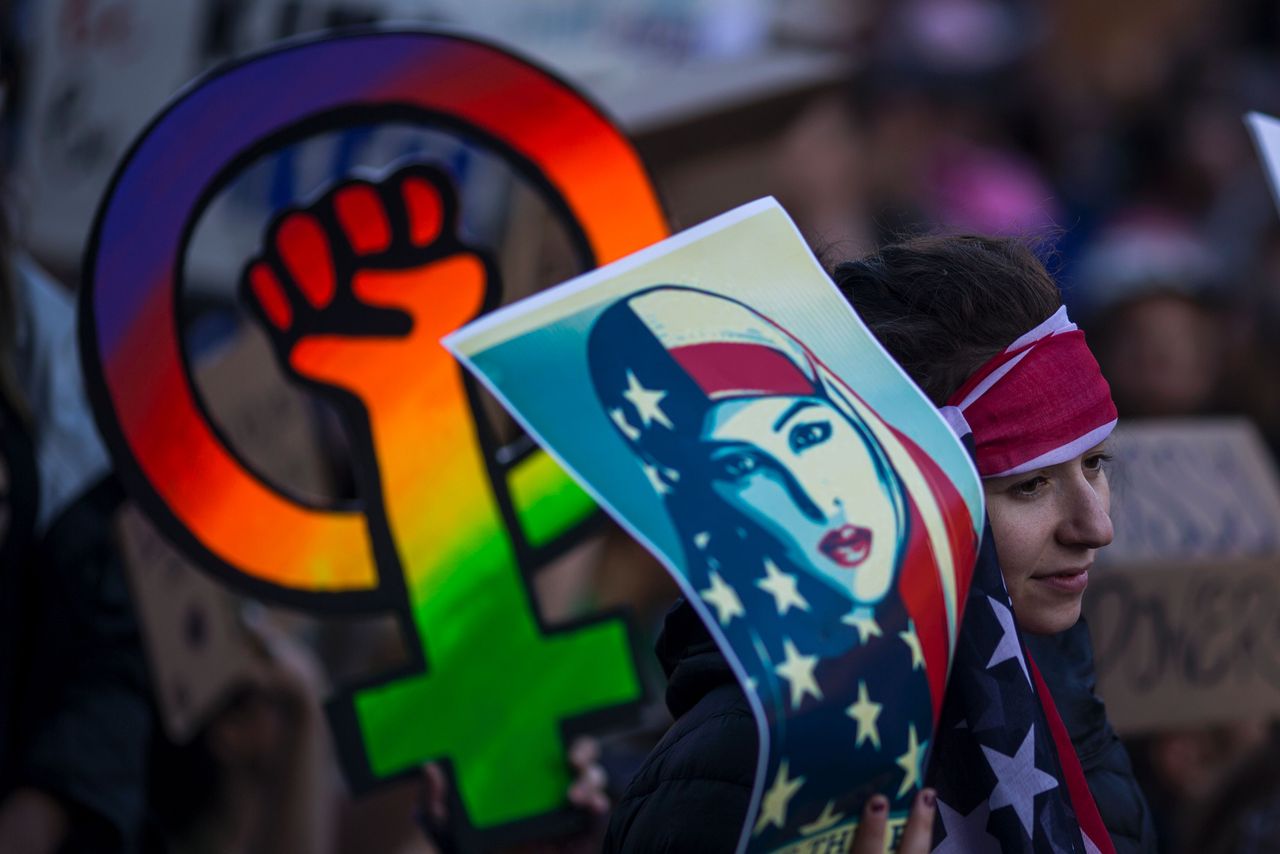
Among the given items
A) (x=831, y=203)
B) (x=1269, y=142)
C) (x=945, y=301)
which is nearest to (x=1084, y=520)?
(x=945, y=301)

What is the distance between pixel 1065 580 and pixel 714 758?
36cm

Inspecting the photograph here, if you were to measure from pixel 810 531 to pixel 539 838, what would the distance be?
1.20m

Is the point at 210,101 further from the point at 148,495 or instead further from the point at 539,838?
the point at 539,838

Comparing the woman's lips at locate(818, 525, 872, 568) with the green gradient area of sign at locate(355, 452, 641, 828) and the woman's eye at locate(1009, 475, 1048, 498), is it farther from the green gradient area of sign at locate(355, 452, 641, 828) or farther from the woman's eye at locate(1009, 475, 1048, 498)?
the green gradient area of sign at locate(355, 452, 641, 828)

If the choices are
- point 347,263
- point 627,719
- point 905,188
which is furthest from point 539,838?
point 905,188

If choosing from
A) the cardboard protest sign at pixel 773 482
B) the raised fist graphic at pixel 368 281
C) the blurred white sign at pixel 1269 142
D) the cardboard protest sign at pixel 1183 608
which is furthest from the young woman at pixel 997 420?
the cardboard protest sign at pixel 1183 608

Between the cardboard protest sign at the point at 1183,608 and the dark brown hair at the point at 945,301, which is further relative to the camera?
the cardboard protest sign at the point at 1183,608

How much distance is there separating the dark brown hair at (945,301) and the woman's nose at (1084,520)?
0.46ft

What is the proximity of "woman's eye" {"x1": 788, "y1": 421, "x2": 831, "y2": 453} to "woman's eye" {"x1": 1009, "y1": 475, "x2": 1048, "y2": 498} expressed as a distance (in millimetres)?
259

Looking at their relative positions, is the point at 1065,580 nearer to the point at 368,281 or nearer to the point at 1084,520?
the point at 1084,520

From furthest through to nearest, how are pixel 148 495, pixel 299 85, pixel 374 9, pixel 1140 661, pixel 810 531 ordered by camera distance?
pixel 374 9 → pixel 1140 661 → pixel 299 85 → pixel 148 495 → pixel 810 531

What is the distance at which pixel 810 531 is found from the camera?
1185 mm

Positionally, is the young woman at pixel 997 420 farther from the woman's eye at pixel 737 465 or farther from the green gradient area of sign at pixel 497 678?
the green gradient area of sign at pixel 497 678

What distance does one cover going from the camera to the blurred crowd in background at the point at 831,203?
9.39 feet
